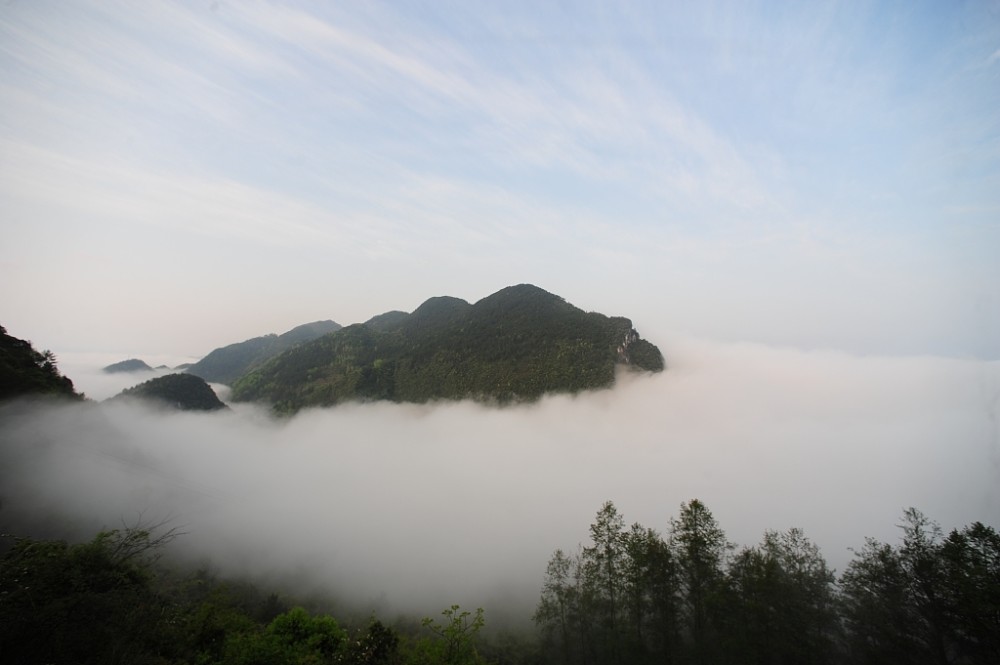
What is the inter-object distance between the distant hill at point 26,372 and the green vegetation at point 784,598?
78.5 m

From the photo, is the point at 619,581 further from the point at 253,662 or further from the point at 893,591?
the point at 253,662

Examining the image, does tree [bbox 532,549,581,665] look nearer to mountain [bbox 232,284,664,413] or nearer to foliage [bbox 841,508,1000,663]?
foliage [bbox 841,508,1000,663]

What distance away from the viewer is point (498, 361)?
146500 millimetres

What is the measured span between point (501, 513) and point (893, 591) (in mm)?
109545

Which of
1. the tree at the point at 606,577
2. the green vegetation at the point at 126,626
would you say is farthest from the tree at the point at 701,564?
the green vegetation at the point at 126,626

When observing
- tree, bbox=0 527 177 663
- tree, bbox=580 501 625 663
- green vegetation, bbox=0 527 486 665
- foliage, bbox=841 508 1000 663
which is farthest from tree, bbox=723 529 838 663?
tree, bbox=0 527 177 663

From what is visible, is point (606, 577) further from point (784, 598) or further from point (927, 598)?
point (927, 598)

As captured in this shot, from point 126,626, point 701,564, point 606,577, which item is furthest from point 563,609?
point 126,626

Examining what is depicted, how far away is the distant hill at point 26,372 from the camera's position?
54081 millimetres

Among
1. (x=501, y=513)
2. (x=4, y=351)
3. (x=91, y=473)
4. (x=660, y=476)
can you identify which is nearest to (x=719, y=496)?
(x=660, y=476)

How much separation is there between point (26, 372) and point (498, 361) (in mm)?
112535

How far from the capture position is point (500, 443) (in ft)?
497

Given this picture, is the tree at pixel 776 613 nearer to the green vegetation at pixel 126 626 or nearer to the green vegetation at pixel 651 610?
the green vegetation at pixel 651 610

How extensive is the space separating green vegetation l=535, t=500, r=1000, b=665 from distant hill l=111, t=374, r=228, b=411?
539ft
